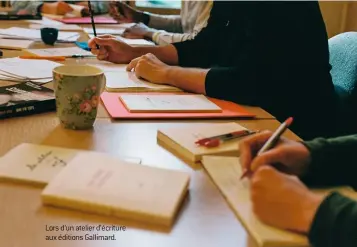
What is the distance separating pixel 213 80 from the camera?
128 centimetres

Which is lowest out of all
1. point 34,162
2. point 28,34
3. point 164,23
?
point 164,23

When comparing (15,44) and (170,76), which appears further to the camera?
(15,44)

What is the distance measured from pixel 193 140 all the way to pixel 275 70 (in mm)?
507

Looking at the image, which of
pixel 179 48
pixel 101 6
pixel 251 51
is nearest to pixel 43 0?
pixel 101 6

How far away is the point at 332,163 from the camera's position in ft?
2.62

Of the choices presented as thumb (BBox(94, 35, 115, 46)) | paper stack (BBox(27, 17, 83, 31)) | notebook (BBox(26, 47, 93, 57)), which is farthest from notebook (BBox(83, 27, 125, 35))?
thumb (BBox(94, 35, 115, 46))

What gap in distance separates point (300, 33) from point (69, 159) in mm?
809

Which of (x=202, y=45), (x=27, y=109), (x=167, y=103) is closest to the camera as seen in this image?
(x=27, y=109)

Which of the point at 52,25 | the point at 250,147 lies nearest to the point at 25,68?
the point at 250,147

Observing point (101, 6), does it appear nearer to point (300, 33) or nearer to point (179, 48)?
point (179, 48)

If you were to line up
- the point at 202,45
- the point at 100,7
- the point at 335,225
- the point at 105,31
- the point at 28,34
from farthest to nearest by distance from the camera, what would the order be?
the point at 100,7
the point at 105,31
the point at 28,34
the point at 202,45
the point at 335,225

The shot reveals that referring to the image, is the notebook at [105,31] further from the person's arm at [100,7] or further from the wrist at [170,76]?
the wrist at [170,76]

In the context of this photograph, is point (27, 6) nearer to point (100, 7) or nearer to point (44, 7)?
point (44, 7)

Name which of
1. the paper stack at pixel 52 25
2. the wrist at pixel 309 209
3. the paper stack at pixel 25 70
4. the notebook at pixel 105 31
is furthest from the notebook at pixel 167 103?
the paper stack at pixel 52 25
